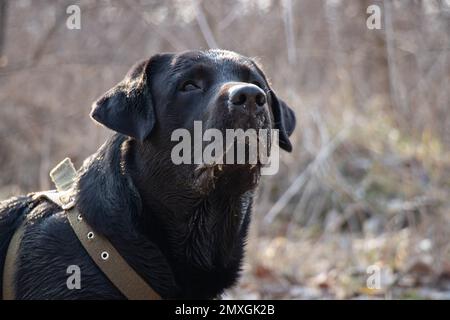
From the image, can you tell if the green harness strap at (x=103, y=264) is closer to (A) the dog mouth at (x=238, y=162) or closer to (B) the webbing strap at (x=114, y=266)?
(B) the webbing strap at (x=114, y=266)

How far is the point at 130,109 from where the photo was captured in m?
3.47

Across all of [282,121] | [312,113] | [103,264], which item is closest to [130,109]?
[103,264]

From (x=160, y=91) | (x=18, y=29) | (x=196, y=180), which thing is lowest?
(x=196, y=180)

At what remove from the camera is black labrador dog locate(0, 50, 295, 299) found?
3324 mm

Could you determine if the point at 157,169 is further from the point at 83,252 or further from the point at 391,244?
the point at 391,244

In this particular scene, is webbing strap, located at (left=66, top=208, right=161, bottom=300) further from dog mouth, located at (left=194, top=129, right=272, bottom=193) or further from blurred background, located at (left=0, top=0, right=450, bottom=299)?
blurred background, located at (left=0, top=0, right=450, bottom=299)

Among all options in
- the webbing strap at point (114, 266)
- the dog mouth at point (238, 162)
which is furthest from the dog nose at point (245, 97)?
the webbing strap at point (114, 266)

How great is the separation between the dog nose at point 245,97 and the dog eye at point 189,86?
0.36 metres

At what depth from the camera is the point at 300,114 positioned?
7.64m

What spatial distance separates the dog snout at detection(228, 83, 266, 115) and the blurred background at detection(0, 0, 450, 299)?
2.72 meters

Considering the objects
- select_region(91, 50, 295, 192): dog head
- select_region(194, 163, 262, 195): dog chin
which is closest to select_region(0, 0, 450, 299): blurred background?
select_region(194, 163, 262, 195): dog chin

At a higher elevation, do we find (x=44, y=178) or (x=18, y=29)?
(x=18, y=29)

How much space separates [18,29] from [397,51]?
4.33 m
